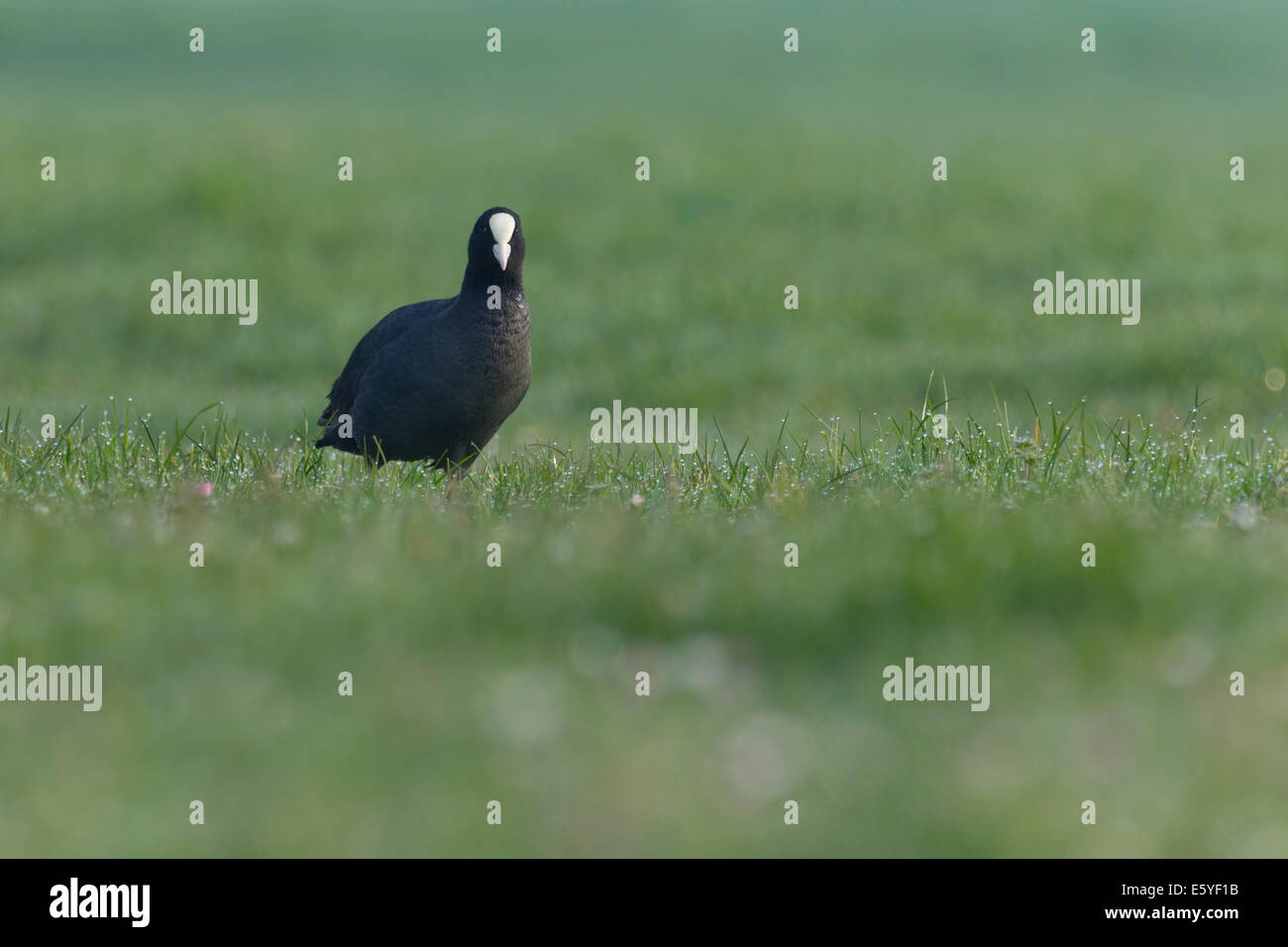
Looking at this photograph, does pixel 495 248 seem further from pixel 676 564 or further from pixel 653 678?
pixel 653 678

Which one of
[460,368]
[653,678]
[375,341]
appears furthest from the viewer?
[375,341]

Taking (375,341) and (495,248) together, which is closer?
(495,248)

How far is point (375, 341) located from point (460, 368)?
0.97m

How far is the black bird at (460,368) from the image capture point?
771cm

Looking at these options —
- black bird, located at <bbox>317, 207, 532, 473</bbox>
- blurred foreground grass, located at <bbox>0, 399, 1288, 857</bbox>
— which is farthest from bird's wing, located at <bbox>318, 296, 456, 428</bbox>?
blurred foreground grass, located at <bbox>0, 399, 1288, 857</bbox>

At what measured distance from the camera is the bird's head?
25.2ft

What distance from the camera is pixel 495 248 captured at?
7.70 m

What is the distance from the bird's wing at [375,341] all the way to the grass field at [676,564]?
10.7 inches

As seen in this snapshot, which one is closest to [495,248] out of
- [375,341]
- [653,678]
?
[375,341]

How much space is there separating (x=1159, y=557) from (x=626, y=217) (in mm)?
15654

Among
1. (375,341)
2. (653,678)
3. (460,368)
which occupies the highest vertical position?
(375,341)

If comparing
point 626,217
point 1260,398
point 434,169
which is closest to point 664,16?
point 434,169

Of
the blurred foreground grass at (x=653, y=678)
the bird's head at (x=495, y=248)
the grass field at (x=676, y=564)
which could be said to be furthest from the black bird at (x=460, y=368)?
the blurred foreground grass at (x=653, y=678)

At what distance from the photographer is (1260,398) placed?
13062mm
